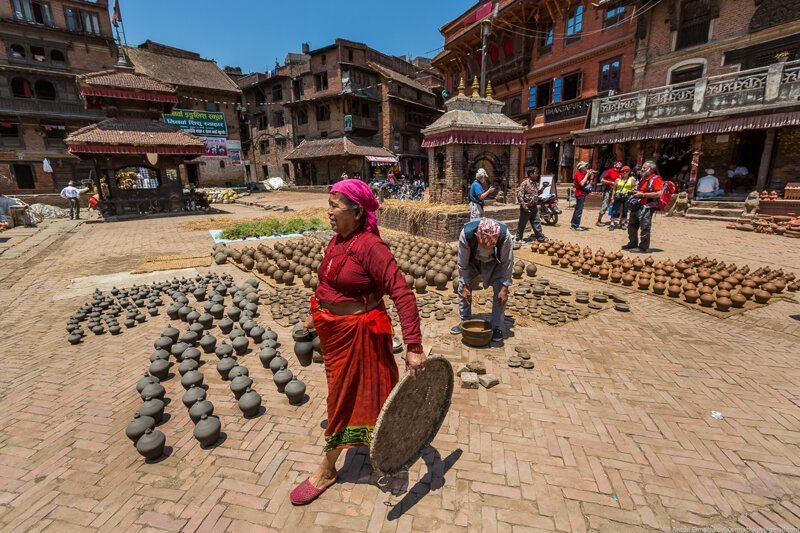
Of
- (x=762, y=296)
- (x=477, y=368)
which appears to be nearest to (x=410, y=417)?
(x=477, y=368)

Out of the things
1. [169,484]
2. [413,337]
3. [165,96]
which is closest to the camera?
[413,337]

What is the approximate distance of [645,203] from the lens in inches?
341

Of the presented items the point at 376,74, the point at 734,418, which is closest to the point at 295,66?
the point at 376,74

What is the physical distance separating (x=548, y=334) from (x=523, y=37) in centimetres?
2490

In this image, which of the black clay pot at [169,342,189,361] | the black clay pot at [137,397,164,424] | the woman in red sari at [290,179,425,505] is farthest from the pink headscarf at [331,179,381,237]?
the black clay pot at [169,342,189,361]

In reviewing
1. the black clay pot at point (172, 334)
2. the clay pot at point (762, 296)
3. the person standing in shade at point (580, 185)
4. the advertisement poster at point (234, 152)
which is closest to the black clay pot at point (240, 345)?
the black clay pot at point (172, 334)

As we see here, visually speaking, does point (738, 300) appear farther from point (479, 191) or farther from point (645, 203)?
point (479, 191)

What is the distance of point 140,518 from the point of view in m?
2.40

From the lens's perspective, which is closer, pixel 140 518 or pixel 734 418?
pixel 140 518

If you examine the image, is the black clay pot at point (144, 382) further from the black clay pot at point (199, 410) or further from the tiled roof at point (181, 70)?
the tiled roof at point (181, 70)

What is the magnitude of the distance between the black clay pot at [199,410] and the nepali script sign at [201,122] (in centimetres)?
3711

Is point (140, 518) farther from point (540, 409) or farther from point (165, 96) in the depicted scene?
point (165, 96)

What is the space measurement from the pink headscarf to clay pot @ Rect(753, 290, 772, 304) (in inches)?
273

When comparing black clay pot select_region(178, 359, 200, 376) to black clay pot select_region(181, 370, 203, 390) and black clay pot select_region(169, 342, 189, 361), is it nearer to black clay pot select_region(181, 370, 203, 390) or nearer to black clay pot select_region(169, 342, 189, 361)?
black clay pot select_region(181, 370, 203, 390)
